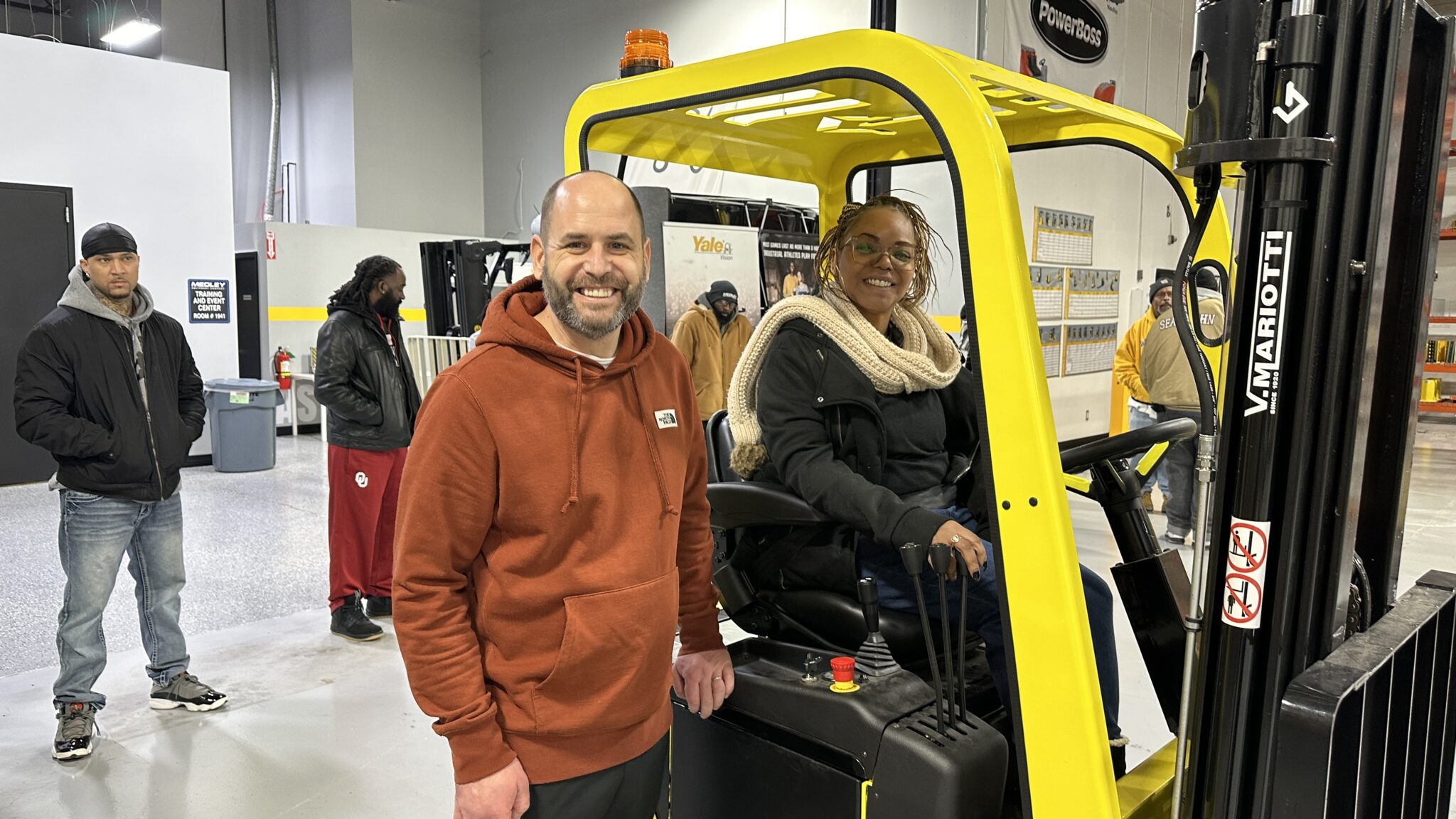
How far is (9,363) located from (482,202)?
8.25m

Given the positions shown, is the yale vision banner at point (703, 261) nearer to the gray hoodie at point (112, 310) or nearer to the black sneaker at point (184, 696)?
the gray hoodie at point (112, 310)

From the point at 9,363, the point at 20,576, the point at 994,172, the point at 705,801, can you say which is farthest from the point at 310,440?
the point at 994,172

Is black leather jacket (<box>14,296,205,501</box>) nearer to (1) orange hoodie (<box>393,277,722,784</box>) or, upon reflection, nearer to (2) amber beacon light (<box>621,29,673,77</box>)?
(2) amber beacon light (<box>621,29,673,77</box>)

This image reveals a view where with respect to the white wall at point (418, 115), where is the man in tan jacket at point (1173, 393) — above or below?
below

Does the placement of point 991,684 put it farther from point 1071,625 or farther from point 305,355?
point 305,355

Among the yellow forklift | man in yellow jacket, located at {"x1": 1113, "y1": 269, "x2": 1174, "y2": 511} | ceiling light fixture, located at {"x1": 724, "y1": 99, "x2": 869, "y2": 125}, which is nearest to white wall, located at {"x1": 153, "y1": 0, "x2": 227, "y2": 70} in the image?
man in yellow jacket, located at {"x1": 1113, "y1": 269, "x2": 1174, "y2": 511}

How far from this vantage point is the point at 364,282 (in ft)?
17.0

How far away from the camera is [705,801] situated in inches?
92.4

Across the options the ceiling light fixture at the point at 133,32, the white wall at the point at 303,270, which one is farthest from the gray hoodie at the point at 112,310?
the ceiling light fixture at the point at 133,32

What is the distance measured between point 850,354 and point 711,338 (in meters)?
3.74

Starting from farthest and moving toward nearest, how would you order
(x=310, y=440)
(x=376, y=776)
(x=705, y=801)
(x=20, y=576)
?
1. (x=310, y=440)
2. (x=20, y=576)
3. (x=376, y=776)
4. (x=705, y=801)

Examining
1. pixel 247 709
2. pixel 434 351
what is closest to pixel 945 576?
pixel 247 709

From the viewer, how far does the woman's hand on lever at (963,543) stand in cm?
197

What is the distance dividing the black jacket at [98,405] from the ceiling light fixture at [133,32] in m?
13.0
